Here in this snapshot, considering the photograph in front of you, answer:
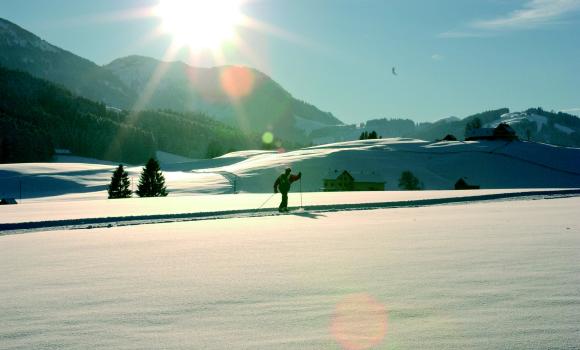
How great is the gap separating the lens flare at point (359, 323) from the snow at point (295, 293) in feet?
0.06

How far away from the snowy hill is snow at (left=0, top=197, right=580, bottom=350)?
213 feet

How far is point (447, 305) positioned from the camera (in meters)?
5.64

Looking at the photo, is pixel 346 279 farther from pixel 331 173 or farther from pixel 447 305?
pixel 331 173

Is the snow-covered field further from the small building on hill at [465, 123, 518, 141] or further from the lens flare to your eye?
the small building on hill at [465, 123, 518, 141]

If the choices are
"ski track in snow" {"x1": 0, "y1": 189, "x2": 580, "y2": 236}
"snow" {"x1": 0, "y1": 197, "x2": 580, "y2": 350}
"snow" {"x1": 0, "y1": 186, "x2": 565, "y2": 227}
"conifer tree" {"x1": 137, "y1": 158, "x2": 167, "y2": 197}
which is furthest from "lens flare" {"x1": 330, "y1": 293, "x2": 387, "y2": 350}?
"conifer tree" {"x1": 137, "y1": 158, "x2": 167, "y2": 197}

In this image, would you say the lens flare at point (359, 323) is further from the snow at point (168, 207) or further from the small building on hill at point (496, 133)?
the small building on hill at point (496, 133)

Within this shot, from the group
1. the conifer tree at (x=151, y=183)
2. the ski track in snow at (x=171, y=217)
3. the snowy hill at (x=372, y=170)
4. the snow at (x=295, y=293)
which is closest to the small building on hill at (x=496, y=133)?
the snowy hill at (x=372, y=170)

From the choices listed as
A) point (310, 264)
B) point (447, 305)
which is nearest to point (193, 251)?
point (310, 264)

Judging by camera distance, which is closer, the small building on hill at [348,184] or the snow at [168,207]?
the snow at [168,207]

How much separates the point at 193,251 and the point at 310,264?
299 cm

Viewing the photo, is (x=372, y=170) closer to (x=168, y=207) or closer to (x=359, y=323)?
(x=168, y=207)

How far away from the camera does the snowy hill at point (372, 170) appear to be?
282 ft

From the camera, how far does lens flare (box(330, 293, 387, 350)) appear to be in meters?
4.54

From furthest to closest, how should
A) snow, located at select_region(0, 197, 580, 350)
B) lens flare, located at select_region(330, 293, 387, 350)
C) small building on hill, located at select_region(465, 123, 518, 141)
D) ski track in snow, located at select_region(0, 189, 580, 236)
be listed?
small building on hill, located at select_region(465, 123, 518, 141), ski track in snow, located at select_region(0, 189, 580, 236), snow, located at select_region(0, 197, 580, 350), lens flare, located at select_region(330, 293, 387, 350)
